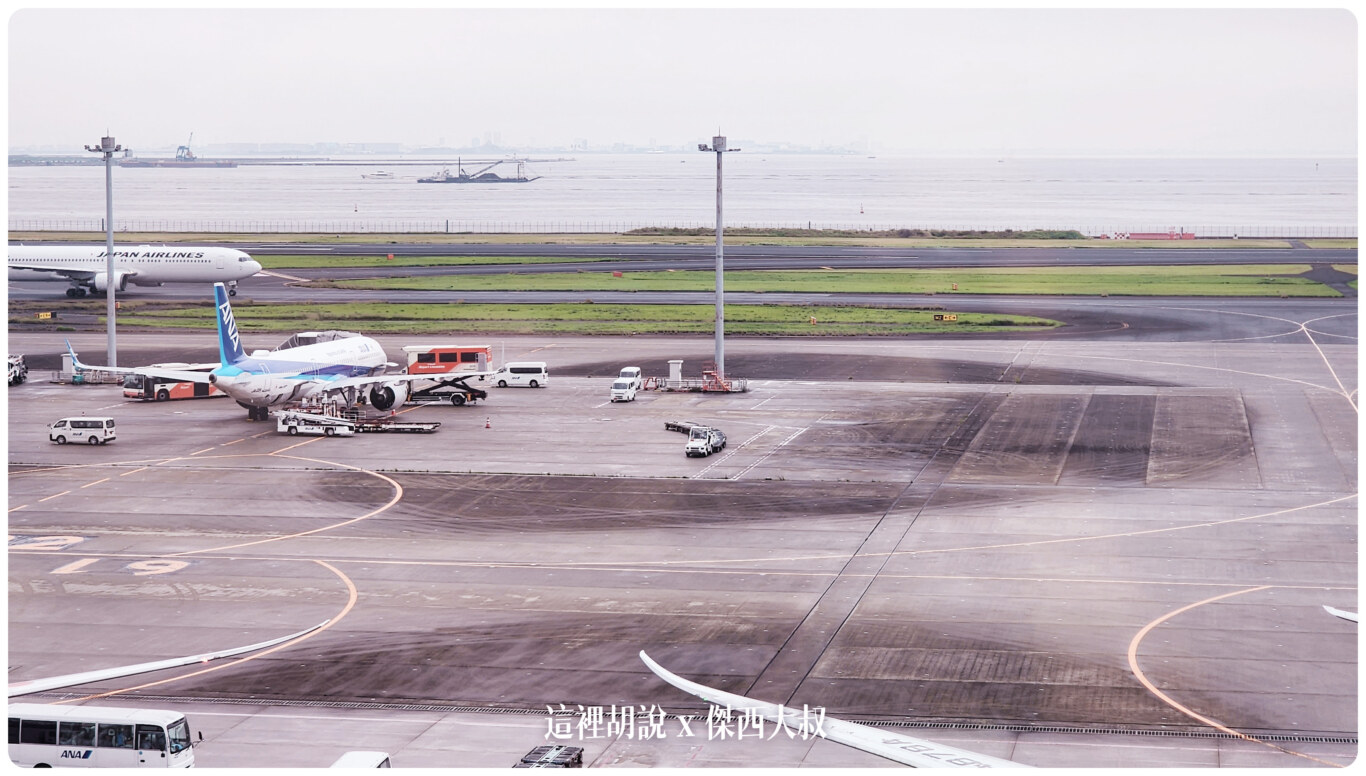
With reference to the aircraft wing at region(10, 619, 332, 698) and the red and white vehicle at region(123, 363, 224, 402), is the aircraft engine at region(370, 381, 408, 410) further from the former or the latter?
the aircraft wing at region(10, 619, 332, 698)

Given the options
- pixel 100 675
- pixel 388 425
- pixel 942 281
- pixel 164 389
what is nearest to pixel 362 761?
pixel 100 675

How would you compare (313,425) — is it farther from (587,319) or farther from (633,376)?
(587,319)

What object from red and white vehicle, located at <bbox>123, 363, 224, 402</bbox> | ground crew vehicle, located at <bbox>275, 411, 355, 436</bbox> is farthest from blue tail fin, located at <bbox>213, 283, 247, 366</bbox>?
red and white vehicle, located at <bbox>123, 363, 224, 402</bbox>

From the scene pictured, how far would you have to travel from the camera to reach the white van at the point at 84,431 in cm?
7981

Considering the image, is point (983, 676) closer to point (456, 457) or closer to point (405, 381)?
point (456, 457)

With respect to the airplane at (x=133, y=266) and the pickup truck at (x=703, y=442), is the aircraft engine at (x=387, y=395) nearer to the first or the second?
the pickup truck at (x=703, y=442)

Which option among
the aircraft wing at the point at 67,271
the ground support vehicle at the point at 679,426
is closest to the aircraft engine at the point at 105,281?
the aircraft wing at the point at 67,271

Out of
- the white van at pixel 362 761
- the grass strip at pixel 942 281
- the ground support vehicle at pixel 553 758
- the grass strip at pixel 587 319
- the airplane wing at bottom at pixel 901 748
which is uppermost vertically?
the grass strip at pixel 942 281

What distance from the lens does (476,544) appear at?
57406 mm

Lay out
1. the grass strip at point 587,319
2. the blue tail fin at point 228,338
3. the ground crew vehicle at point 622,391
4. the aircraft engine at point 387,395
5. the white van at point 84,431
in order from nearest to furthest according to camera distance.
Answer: the white van at point 84,431
the blue tail fin at point 228,338
the aircraft engine at point 387,395
the ground crew vehicle at point 622,391
the grass strip at point 587,319

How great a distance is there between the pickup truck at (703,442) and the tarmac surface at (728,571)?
4.83ft

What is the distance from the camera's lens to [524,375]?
102 meters

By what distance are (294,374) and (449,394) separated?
1163cm

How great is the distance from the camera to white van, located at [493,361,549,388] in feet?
333
